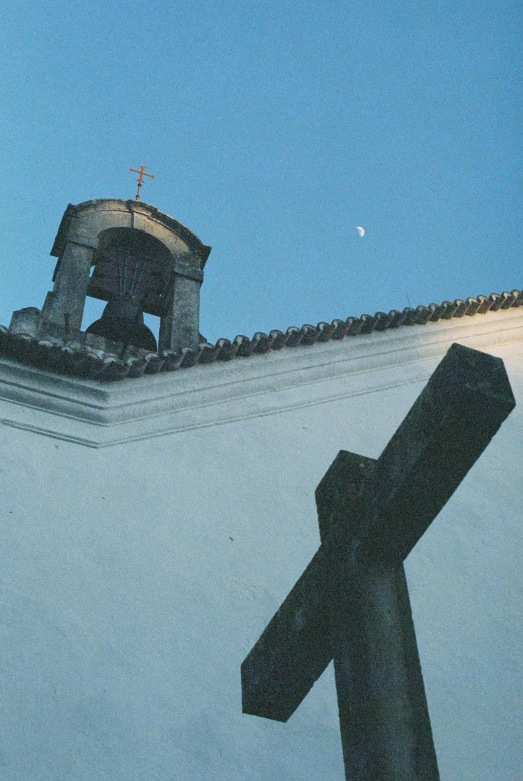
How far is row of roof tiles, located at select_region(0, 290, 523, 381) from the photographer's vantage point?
528 cm

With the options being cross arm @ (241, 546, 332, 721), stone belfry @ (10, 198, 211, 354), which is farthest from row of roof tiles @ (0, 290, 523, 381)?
cross arm @ (241, 546, 332, 721)

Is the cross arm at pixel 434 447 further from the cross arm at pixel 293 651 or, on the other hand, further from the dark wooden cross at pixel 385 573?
the cross arm at pixel 293 651

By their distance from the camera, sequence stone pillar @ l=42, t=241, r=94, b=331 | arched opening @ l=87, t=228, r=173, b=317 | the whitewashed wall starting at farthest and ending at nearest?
arched opening @ l=87, t=228, r=173, b=317
stone pillar @ l=42, t=241, r=94, b=331
the whitewashed wall

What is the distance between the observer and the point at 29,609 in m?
4.27

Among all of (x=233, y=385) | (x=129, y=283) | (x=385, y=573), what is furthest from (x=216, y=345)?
(x=385, y=573)

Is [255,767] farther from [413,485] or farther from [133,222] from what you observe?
[133,222]

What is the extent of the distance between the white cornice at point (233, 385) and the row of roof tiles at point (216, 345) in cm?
5

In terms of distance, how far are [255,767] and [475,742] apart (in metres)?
1.22

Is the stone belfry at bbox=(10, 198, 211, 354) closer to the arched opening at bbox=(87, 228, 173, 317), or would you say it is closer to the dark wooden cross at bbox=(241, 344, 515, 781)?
the arched opening at bbox=(87, 228, 173, 317)

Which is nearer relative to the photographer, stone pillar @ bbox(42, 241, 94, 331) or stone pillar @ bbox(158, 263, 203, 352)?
stone pillar @ bbox(42, 241, 94, 331)

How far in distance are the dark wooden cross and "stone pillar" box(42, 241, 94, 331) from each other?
5011 millimetres

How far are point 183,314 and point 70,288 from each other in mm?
1020

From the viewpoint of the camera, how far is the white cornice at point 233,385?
5277 mm

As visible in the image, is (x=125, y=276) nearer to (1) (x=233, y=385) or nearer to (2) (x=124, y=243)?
(2) (x=124, y=243)
